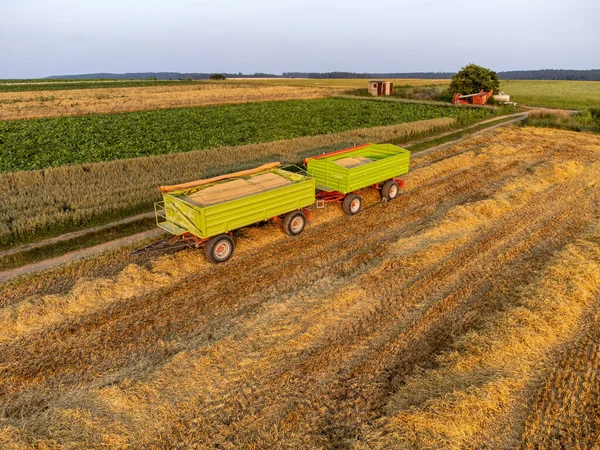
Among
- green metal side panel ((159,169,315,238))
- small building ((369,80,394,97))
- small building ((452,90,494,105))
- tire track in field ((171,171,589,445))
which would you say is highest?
small building ((369,80,394,97))

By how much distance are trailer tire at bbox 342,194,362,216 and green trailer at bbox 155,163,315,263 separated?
5.75 ft

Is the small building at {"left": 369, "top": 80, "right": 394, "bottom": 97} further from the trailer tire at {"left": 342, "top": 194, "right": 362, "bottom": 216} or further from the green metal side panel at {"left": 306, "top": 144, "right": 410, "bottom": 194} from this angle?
the trailer tire at {"left": 342, "top": 194, "right": 362, "bottom": 216}

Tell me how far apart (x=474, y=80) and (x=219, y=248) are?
139ft

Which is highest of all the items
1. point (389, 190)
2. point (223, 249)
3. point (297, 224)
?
point (389, 190)

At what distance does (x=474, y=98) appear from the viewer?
42.4 m

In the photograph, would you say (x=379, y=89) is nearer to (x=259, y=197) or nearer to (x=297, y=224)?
(x=297, y=224)

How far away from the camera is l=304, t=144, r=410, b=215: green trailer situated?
13172mm

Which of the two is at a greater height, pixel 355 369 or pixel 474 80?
pixel 474 80

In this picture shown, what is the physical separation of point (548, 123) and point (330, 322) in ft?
95.4

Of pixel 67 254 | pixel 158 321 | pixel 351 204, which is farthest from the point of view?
pixel 351 204

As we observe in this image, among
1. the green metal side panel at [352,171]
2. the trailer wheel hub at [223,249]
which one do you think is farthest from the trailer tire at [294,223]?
the trailer wheel hub at [223,249]

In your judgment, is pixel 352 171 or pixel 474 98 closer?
pixel 352 171

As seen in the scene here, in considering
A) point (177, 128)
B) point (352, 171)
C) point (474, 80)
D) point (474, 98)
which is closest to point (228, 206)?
point (352, 171)

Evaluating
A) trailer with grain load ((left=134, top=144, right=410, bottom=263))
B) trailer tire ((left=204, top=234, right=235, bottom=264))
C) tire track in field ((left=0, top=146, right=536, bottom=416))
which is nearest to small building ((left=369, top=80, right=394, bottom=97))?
trailer with grain load ((left=134, top=144, right=410, bottom=263))
